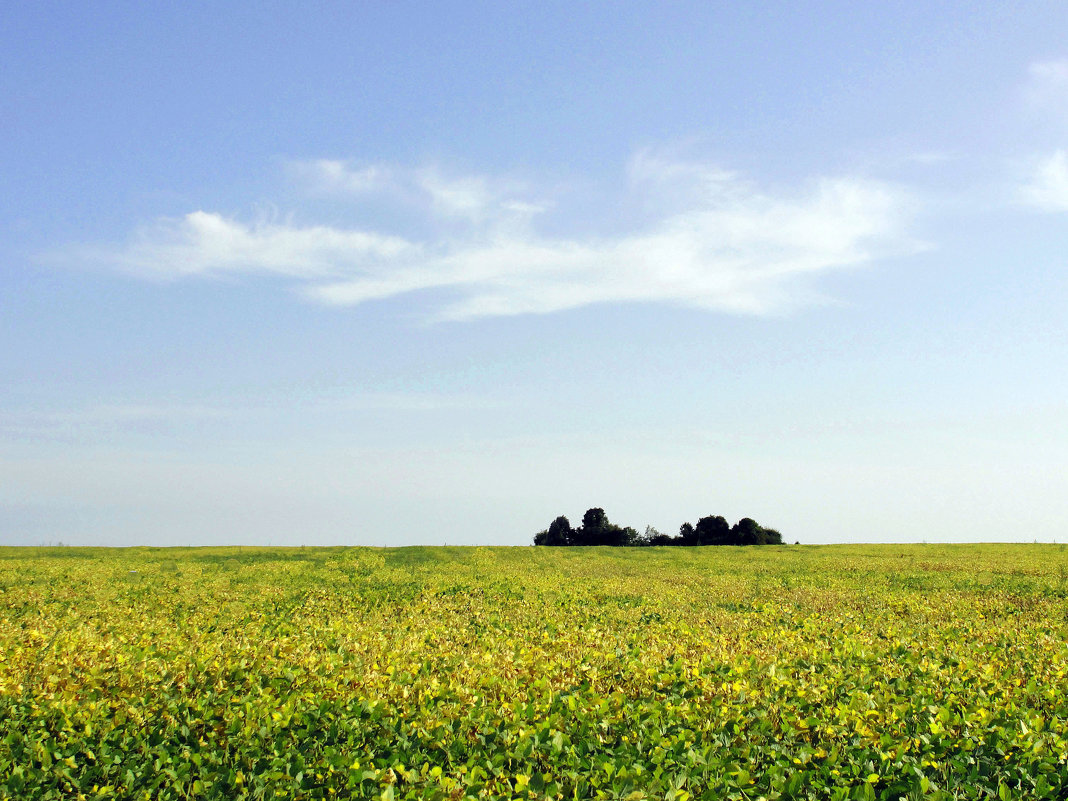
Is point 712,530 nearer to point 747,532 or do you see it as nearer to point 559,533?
point 747,532

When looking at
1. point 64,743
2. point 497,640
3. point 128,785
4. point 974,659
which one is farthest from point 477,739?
point 974,659

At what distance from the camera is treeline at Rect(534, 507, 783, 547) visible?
89812mm

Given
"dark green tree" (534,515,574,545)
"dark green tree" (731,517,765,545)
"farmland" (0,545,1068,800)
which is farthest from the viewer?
"dark green tree" (534,515,574,545)

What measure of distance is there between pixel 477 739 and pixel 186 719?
4.29 metres

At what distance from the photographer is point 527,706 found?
424 inches

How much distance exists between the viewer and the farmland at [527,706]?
8828mm

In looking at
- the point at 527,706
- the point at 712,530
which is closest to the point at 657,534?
the point at 712,530

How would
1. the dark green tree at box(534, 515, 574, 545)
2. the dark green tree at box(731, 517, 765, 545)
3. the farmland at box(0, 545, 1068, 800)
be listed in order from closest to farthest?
1. the farmland at box(0, 545, 1068, 800)
2. the dark green tree at box(731, 517, 765, 545)
3. the dark green tree at box(534, 515, 574, 545)

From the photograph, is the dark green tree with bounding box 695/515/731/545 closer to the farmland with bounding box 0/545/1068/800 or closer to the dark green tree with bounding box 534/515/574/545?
the dark green tree with bounding box 534/515/574/545

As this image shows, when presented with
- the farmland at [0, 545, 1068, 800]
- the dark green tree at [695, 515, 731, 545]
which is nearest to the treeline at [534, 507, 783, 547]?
the dark green tree at [695, 515, 731, 545]

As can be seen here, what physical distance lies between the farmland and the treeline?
Answer: 68.1m

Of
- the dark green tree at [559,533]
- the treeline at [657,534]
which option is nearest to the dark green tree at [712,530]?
the treeline at [657,534]

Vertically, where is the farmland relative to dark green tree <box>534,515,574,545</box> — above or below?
above

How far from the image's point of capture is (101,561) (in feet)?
135
